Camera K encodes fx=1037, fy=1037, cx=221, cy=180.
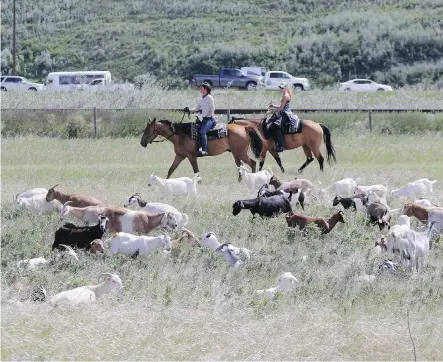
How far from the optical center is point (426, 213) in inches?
611

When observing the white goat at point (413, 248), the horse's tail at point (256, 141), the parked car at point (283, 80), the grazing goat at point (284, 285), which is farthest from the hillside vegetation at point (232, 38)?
the grazing goat at point (284, 285)

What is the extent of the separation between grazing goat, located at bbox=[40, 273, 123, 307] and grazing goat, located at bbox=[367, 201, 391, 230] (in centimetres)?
500

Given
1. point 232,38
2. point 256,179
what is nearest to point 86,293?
point 256,179

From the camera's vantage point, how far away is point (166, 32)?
73.0m

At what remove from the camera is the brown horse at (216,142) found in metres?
22.7

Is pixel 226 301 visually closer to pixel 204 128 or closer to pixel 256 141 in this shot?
pixel 204 128

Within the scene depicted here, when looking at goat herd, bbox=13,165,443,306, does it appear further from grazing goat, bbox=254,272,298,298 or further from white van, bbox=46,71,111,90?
white van, bbox=46,71,111,90

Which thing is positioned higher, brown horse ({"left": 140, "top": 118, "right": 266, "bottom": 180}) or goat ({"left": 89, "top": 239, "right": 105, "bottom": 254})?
goat ({"left": 89, "top": 239, "right": 105, "bottom": 254})

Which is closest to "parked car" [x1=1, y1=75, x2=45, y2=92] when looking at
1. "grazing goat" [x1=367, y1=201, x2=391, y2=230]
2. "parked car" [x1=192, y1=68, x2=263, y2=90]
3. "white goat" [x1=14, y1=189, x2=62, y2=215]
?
"parked car" [x1=192, y1=68, x2=263, y2=90]

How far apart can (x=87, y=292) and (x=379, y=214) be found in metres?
5.73

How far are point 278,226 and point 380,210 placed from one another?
5.18ft

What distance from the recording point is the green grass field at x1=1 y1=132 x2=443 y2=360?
34.6 feet

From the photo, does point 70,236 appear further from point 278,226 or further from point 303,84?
point 303,84

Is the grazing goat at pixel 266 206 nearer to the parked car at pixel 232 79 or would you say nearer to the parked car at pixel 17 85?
the parked car at pixel 17 85
